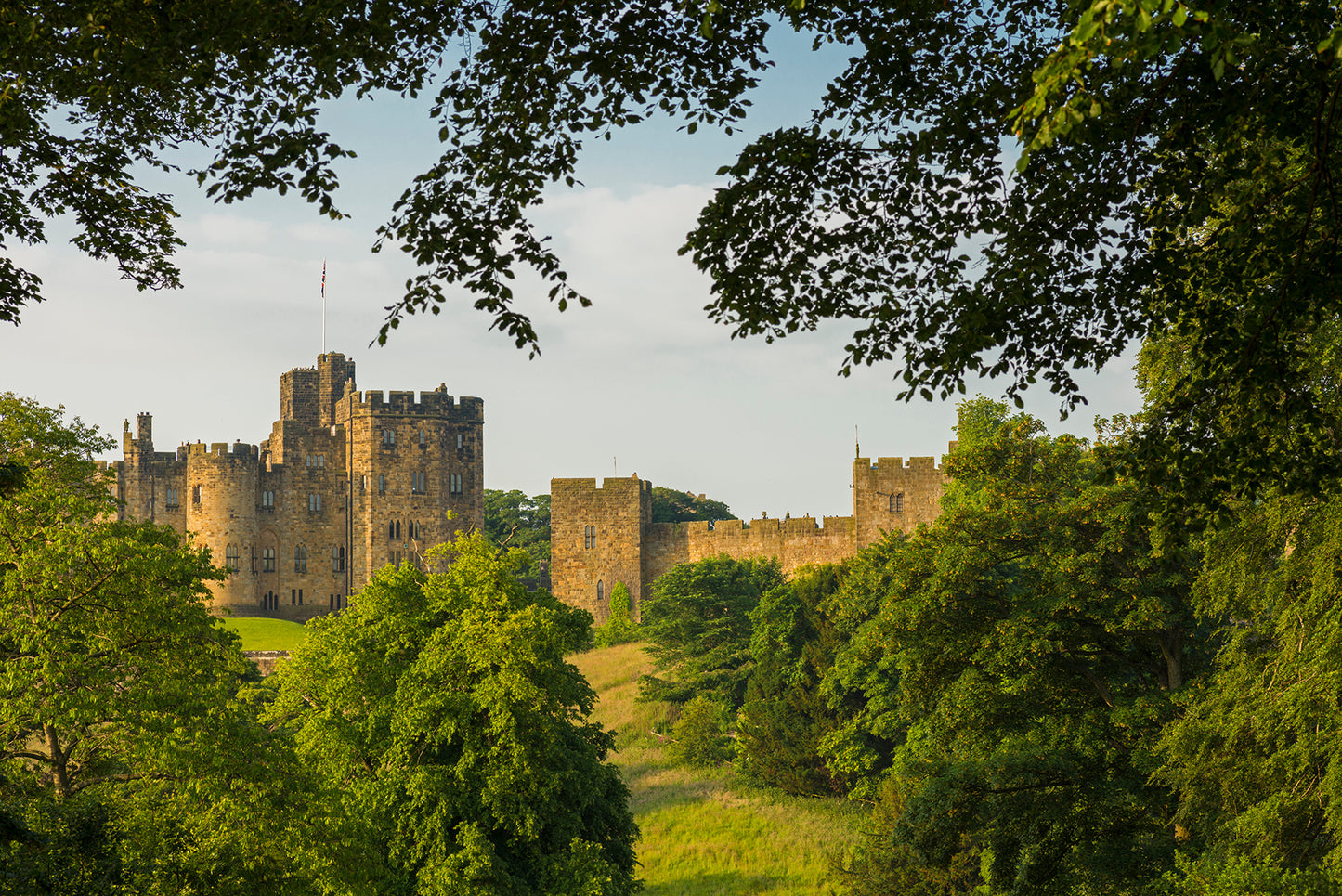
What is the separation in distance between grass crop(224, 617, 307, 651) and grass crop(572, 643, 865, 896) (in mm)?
16612

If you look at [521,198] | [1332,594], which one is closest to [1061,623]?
[1332,594]

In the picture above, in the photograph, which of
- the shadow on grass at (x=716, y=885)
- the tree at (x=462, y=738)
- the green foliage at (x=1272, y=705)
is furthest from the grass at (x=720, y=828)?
the green foliage at (x=1272, y=705)

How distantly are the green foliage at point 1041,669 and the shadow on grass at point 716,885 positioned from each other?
10.0 meters

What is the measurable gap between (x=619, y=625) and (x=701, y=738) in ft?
54.7

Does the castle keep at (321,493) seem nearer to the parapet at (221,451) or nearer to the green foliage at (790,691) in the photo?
the parapet at (221,451)

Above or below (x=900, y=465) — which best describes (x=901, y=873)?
below

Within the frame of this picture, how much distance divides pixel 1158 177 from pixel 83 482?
15.9 meters

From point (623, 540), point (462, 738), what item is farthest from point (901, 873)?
point (623, 540)

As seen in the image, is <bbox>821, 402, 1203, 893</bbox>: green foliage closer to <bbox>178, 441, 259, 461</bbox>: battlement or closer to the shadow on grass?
the shadow on grass

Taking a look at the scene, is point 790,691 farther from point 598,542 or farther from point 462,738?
point 598,542

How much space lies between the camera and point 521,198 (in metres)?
7.81

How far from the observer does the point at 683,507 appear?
8181 centimetres

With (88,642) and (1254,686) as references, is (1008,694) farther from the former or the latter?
(88,642)

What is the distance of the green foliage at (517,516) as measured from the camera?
254 feet
